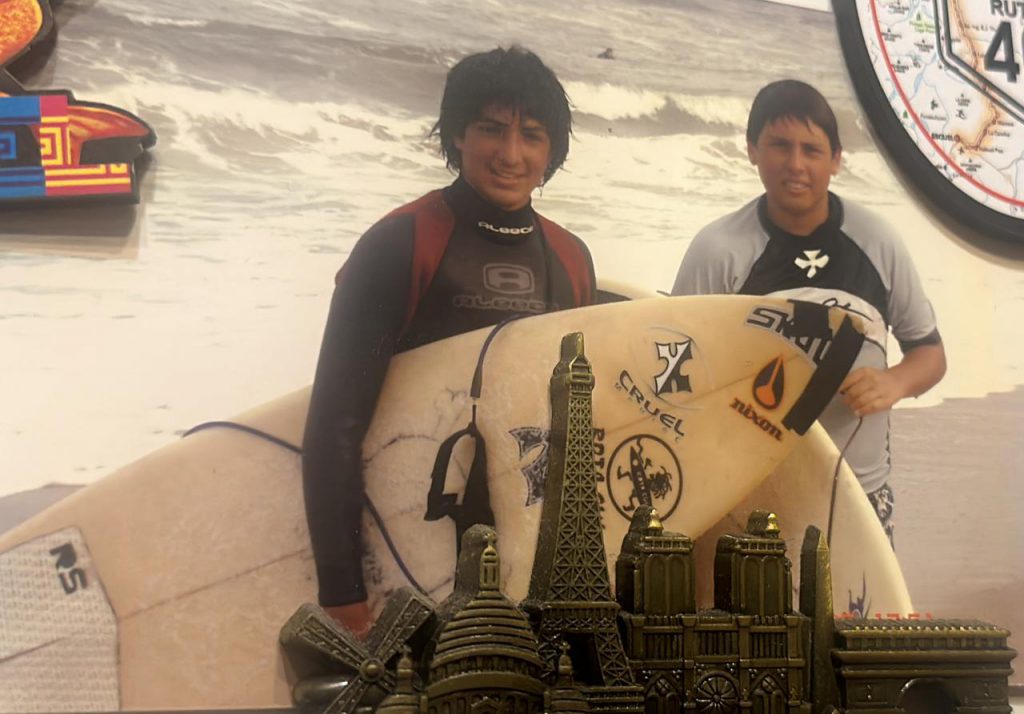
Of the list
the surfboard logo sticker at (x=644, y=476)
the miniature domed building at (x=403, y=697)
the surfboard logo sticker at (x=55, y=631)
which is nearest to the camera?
the miniature domed building at (x=403, y=697)

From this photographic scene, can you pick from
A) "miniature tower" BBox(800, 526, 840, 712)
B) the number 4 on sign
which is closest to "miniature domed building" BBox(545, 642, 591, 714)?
"miniature tower" BBox(800, 526, 840, 712)

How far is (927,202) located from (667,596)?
99 centimetres

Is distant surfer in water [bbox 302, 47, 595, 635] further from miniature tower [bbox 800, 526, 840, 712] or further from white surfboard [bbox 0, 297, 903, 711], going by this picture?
miniature tower [bbox 800, 526, 840, 712]

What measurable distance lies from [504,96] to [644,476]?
2.23 ft

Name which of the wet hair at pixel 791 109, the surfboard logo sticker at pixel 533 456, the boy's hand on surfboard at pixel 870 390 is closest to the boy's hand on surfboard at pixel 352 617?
the surfboard logo sticker at pixel 533 456

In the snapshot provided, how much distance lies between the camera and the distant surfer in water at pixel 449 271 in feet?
4.71

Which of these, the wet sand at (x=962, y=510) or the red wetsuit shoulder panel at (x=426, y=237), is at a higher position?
the red wetsuit shoulder panel at (x=426, y=237)

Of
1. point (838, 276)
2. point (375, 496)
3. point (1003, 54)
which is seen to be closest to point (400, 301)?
point (375, 496)

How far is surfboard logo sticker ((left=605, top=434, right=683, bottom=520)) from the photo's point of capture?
1.52 m

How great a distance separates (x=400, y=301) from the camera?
4.91 ft

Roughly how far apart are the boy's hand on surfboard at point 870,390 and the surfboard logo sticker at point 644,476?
371 millimetres

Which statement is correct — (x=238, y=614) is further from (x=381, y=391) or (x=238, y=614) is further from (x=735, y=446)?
(x=735, y=446)

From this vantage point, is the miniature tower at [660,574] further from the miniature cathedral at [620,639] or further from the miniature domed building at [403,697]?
the miniature domed building at [403,697]

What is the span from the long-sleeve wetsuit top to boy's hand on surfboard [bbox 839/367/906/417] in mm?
514
